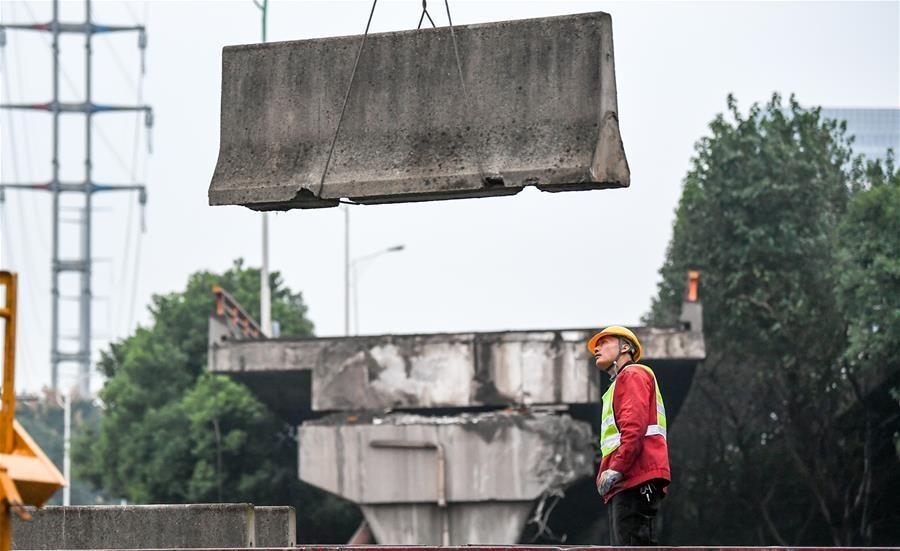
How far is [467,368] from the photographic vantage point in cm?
3588

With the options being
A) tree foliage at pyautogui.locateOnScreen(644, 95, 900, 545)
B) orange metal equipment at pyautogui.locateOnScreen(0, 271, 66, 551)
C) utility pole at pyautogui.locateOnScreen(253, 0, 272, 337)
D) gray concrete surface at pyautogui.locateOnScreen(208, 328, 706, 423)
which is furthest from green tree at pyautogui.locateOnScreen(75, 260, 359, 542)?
orange metal equipment at pyautogui.locateOnScreen(0, 271, 66, 551)

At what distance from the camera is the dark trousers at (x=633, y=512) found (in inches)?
433

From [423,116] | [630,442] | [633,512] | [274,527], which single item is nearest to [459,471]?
[274,527]

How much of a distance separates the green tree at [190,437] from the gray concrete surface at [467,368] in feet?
56.2

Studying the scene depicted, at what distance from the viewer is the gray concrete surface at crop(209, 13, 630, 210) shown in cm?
1158

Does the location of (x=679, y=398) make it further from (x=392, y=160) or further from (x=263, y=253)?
(x=392, y=160)

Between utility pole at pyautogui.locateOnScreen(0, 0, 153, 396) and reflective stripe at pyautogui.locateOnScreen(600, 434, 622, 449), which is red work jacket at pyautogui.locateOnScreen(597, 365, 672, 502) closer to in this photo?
reflective stripe at pyautogui.locateOnScreen(600, 434, 622, 449)

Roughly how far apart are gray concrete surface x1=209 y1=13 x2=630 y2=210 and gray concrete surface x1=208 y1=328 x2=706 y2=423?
2311cm

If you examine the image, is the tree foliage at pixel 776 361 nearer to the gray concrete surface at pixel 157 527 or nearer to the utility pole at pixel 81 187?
the gray concrete surface at pixel 157 527

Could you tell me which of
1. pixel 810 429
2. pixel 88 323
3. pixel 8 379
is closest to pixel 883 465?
pixel 810 429

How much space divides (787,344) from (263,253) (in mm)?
14354

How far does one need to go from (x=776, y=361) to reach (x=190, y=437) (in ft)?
54.7

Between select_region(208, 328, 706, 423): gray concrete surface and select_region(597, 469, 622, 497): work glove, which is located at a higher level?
select_region(208, 328, 706, 423): gray concrete surface

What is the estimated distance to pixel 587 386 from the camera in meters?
35.7
